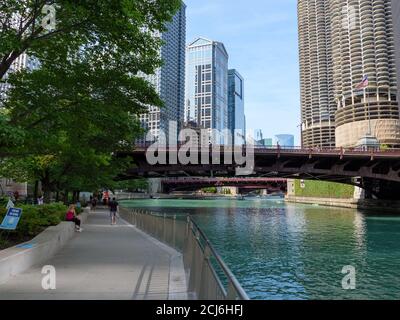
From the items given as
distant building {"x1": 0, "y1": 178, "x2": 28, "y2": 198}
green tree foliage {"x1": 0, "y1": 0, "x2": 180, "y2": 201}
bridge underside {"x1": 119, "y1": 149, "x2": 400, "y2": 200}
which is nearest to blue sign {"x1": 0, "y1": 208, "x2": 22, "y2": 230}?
green tree foliage {"x1": 0, "y1": 0, "x2": 180, "y2": 201}

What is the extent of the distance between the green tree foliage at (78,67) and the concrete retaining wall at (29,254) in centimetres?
312

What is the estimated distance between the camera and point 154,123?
489 ft

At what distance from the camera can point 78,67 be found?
1404cm

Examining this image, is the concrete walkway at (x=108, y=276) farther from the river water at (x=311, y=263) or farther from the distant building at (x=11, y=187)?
the distant building at (x=11, y=187)

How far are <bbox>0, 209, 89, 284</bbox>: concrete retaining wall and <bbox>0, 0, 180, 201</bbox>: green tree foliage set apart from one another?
3.12m

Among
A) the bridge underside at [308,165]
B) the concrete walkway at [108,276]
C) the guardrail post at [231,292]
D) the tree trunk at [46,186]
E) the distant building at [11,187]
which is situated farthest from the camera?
the distant building at [11,187]

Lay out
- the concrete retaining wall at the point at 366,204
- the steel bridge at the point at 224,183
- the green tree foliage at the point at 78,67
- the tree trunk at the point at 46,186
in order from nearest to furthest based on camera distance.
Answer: the green tree foliage at the point at 78,67 < the tree trunk at the point at 46,186 < the concrete retaining wall at the point at 366,204 < the steel bridge at the point at 224,183

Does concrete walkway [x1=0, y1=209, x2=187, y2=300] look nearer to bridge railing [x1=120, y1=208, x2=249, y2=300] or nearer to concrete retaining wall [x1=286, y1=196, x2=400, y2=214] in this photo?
bridge railing [x1=120, y1=208, x2=249, y2=300]

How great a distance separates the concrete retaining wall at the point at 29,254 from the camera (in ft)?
30.4

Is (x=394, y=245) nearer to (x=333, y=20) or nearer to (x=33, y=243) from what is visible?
(x=33, y=243)

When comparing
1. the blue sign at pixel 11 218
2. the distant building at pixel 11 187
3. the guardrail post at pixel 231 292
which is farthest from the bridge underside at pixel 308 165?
the guardrail post at pixel 231 292

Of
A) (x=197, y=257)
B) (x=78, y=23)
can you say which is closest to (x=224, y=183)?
(x=78, y=23)
